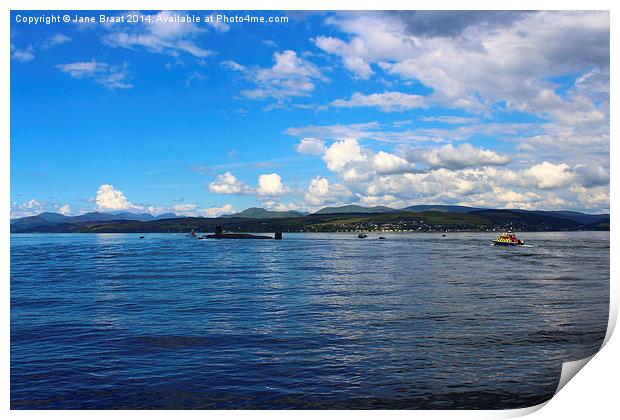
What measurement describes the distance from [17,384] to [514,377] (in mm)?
13959

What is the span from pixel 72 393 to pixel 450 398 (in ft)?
32.3

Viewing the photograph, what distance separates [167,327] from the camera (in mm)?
19703

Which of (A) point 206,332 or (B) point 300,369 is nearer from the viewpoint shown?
(B) point 300,369

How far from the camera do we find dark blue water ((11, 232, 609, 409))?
12.5 m

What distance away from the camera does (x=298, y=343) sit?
1688 cm

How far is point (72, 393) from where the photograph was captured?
1252 cm

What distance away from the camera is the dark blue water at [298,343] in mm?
12492

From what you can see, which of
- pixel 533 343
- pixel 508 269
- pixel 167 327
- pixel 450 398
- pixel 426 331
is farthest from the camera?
pixel 508 269

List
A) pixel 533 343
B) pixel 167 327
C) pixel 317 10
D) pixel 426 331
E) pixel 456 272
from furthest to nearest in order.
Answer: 1. pixel 456 272
2. pixel 167 327
3. pixel 426 331
4. pixel 533 343
5. pixel 317 10
